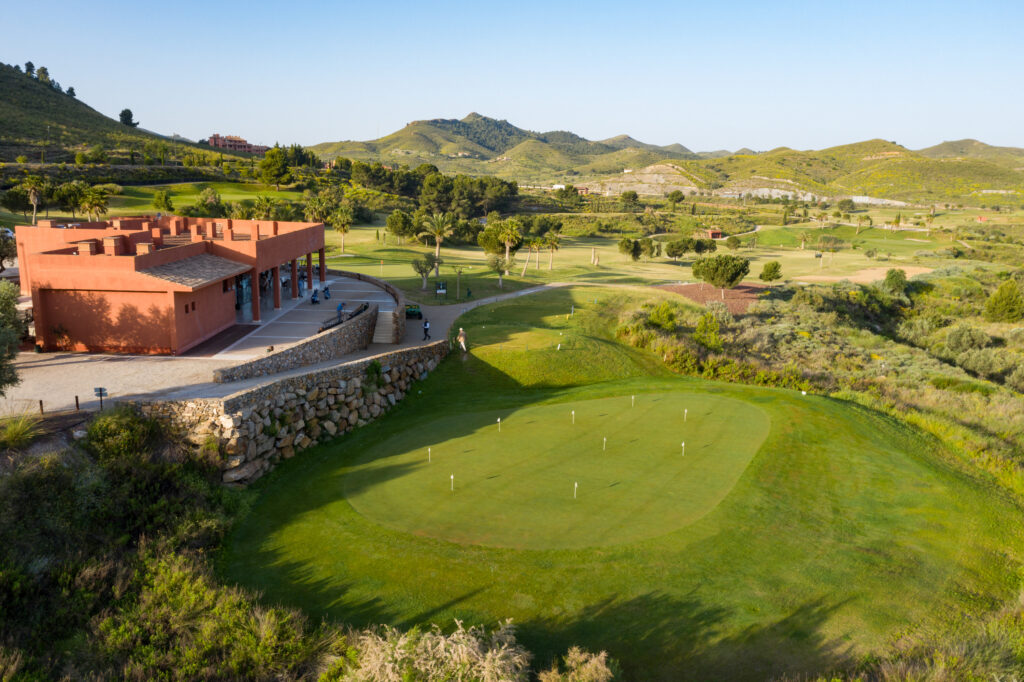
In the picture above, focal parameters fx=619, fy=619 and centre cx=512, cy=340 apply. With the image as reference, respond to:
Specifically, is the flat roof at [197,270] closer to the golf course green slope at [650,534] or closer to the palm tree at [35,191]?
the golf course green slope at [650,534]

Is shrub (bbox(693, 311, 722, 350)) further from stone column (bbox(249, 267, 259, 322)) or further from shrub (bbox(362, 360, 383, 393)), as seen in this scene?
stone column (bbox(249, 267, 259, 322))

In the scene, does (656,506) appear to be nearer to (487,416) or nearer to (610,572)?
(610,572)

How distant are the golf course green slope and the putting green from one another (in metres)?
0.06

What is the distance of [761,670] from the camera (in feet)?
33.4

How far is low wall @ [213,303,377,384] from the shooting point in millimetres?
20964

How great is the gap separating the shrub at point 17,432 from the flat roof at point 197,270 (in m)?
10.1

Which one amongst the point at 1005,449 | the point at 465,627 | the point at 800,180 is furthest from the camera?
the point at 800,180

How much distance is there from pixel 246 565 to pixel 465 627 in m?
5.24

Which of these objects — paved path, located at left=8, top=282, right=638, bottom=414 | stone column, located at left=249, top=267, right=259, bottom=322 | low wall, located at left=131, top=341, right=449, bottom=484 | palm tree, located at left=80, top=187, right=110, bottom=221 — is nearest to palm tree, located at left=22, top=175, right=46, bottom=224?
palm tree, located at left=80, top=187, right=110, bottom=221

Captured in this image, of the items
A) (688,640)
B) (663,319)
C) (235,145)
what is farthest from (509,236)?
(235,145)

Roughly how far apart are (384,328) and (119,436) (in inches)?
685

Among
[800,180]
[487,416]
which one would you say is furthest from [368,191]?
[800,180]

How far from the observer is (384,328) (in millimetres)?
32406

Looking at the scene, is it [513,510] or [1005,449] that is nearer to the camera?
[513,510]
